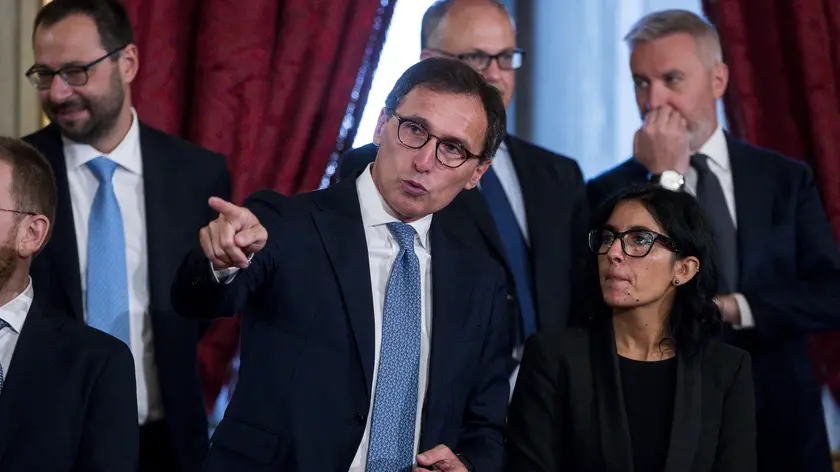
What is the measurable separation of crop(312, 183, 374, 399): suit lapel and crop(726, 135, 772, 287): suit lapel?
4.49 ft

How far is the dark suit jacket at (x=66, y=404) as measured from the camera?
2.33 meters

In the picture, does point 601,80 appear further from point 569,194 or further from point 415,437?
point 415,437

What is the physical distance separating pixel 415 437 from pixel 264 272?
0.46 metres

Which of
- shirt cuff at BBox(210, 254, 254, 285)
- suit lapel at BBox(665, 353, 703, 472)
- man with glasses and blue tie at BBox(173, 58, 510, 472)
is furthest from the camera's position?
suit lapel at BBox(665, 353, 703, 472)

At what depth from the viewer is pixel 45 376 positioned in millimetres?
2375

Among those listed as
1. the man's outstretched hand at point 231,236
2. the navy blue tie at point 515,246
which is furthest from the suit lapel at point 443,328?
the navy blue tie at point 515,246

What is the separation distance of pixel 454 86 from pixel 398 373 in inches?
Answer: 23.6

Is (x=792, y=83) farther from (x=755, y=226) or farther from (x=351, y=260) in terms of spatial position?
(x=351, y=260)

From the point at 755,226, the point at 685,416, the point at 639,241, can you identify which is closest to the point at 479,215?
the point at 639,241

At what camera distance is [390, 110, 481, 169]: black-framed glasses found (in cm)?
239

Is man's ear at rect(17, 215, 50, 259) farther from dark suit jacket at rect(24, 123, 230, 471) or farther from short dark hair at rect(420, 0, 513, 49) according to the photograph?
short dark hair at rect(420, 0, 513, 49)

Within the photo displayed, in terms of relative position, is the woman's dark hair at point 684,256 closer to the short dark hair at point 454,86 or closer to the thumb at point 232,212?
the short dark hair at point 454,86

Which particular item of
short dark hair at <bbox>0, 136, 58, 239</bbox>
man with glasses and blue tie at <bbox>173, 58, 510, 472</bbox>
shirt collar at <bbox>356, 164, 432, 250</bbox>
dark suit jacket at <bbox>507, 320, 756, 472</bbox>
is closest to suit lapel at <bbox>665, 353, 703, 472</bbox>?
dark suit jacket at <bbox>507, 320, 756, 472</bbox>

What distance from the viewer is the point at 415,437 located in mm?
2406
